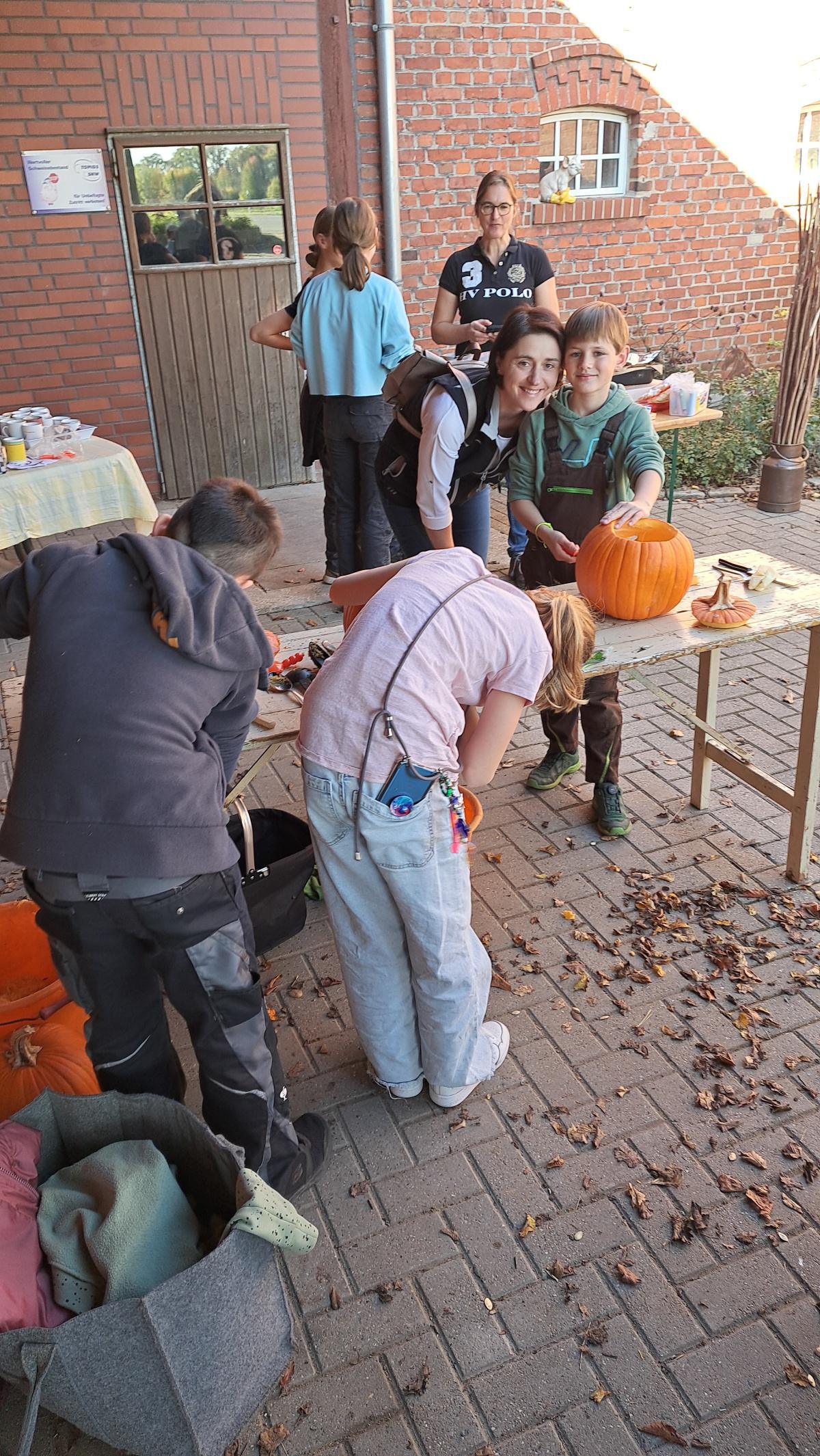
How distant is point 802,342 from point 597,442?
439 centimetres

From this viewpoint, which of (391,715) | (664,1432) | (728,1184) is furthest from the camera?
(728,1184)

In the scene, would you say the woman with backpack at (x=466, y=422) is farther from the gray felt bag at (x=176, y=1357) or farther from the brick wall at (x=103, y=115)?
the brick wall at (x=103, y=115)

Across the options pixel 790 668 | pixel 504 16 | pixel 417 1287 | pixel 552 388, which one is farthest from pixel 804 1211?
pixel 504 16

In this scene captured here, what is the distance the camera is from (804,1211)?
8.50ft

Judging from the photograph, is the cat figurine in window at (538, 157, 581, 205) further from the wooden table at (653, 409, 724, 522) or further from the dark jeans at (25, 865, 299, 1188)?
the dark jeans at (25, 865, 299, 1188)

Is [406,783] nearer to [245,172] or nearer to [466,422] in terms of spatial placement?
[466,422]

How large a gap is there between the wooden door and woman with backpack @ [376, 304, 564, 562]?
166 inches

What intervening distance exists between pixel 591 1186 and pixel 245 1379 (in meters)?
1.00

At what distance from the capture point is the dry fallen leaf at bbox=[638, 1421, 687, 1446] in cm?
213

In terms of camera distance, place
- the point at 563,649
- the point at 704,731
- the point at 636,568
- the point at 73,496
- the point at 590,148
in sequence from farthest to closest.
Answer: the point at 590,148
the point at 73,496
the point at 704,731
the point at 636,568
the point at 563,649

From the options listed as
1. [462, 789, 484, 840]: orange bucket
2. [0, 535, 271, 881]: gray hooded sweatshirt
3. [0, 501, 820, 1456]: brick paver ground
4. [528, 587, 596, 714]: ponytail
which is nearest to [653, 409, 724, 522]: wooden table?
[0, 501, 820, 1456]: brick paver ground

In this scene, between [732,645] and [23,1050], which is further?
[732,645]

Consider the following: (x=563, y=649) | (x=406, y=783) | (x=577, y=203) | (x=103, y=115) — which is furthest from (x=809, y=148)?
(x=406, y=783)

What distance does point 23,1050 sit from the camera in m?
2.71
